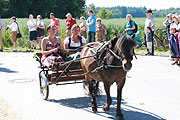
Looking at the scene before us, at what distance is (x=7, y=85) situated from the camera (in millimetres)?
9461

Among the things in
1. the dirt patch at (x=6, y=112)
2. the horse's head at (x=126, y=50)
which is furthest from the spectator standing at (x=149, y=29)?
the horse's head at (x=126, y=50)

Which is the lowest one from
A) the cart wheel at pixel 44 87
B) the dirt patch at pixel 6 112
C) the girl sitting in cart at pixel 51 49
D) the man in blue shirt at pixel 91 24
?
the dirt patch at pixel 6 112

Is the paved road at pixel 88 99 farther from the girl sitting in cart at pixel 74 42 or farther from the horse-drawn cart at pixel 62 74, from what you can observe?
the girl sitting in cart at pixel 74 42

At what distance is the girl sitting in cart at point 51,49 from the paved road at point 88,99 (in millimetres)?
965

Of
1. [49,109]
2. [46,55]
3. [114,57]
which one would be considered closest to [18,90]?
[46,55]

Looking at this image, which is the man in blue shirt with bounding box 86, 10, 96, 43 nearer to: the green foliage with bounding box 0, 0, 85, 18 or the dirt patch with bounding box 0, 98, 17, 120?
the dirt patch with bounding box 0, 98, 17, 120

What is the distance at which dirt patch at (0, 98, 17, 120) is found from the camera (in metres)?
6.15

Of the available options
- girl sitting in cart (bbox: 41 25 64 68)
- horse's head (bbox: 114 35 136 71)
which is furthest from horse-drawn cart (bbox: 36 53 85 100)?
horse's head (bbox: 114 35 136 71)

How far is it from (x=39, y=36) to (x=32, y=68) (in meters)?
7.21

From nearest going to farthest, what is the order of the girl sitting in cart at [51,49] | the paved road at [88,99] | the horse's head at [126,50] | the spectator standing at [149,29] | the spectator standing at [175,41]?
the horse's head at [126,50], the paved road at [88,99], the girl sitting in cart at [51,49], the spectator standing at [175,41], the spectator standing at [149,29]

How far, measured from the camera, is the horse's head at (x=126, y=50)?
5.32 m

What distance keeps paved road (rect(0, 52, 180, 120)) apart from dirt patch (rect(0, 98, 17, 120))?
0.12 metres

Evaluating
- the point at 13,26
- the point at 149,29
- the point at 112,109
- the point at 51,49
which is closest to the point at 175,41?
the point at 149,29

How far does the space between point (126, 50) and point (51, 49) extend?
2945 mm
